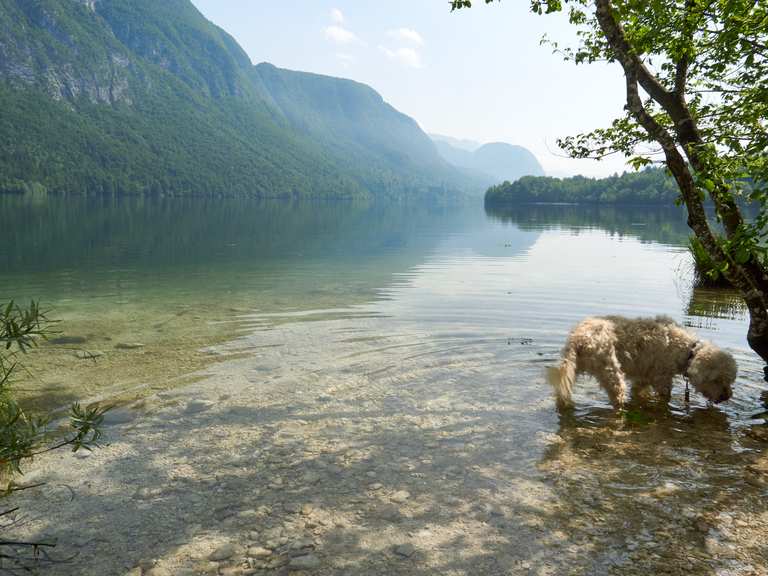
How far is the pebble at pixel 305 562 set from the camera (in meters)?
4.18

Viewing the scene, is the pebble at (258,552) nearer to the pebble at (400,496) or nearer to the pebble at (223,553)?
the pebble at (223,553)

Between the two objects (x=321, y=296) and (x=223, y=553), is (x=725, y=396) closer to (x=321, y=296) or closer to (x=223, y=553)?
(x=223, y=553)

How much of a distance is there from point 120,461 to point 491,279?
17.5 meters

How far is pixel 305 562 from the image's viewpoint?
4.24 meters

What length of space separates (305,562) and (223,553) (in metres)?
0.73

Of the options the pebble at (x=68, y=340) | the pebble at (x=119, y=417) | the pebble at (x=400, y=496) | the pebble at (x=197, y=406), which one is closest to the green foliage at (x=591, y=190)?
the pebble at (x=68, y=340)

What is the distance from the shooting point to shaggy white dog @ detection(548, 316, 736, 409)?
24.5ft

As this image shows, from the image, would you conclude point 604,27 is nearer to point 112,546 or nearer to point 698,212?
point 698,212

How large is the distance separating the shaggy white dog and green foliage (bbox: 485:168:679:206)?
345 feet

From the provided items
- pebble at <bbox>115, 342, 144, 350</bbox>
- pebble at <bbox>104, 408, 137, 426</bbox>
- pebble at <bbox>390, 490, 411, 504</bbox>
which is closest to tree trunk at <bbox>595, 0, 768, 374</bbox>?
pebble at <bbox>390, 490, 411, 504</bbox>

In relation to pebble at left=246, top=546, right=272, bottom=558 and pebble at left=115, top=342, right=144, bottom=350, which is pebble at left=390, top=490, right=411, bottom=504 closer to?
pebble at left=246, top=546, right=272, bottom=558

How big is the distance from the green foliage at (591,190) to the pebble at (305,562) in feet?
365

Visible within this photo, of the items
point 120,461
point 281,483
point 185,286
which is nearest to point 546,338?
point 281,483

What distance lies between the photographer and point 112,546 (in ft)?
14.4
